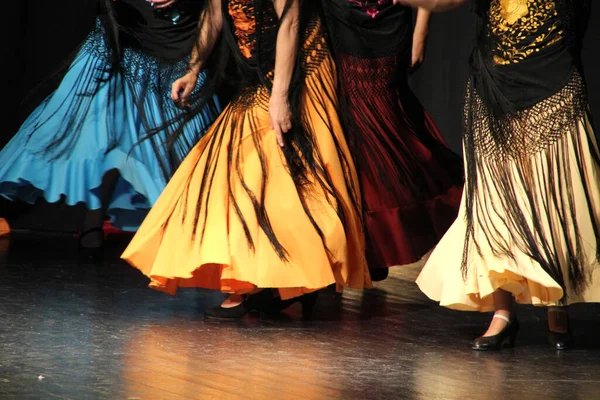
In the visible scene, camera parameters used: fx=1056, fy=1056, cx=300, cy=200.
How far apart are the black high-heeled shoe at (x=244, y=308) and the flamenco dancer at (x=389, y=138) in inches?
16.9

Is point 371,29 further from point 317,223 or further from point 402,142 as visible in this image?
point 317,223

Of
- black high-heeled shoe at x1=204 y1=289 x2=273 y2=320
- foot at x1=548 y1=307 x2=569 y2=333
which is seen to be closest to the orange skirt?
black high-heeled shoe at x1=204 y1=289 x2=273 y2=320

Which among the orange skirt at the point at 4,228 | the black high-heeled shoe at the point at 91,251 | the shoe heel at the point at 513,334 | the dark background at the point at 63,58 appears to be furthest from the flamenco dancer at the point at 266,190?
the dark background at the point at 63,58

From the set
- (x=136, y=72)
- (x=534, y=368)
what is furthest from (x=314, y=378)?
(x=136, y=72)

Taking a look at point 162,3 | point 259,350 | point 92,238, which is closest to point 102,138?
point 92,238

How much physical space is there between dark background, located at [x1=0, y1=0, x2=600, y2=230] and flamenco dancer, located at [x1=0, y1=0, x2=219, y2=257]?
984 millimetres

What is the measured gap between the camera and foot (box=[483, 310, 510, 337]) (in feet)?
9.69

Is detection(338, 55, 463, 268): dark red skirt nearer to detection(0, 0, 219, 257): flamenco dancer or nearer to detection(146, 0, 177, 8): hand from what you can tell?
detection(0, 0, 219, 257): flamenco dancer

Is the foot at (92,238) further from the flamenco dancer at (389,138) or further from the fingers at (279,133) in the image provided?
the fingers at (279,133)

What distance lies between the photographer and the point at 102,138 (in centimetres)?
429

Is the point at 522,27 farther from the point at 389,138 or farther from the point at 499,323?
the point at 389,138

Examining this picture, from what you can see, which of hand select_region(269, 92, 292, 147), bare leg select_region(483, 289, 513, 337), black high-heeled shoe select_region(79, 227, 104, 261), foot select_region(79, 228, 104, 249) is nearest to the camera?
bare leg select_region(483, 289, 513, 337)

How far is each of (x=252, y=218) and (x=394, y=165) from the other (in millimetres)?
764

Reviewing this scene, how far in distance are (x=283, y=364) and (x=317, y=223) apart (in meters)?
0.65
